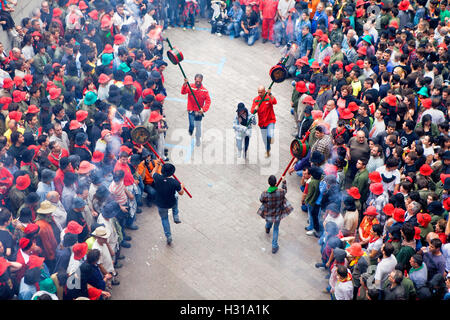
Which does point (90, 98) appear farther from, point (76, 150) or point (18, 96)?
point (18, 96)

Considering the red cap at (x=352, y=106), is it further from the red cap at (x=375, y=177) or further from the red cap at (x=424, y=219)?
the red cap at (x=424, y=219)

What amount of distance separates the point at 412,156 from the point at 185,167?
190 inches

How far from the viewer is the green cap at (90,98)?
12420mm

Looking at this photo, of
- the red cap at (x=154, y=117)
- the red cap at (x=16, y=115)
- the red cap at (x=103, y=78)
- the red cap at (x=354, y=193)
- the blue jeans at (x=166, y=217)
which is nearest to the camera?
the red cap at (x=354, y=193)

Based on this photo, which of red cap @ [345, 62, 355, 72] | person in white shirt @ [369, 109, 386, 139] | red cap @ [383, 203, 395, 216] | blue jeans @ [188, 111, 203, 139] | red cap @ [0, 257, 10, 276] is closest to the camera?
red cap @ [0, 257, 10, 276]

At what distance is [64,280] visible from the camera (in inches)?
352

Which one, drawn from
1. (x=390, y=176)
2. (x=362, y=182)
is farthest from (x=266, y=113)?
(x=390, y=176)

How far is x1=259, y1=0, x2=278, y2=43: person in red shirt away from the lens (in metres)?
17.8

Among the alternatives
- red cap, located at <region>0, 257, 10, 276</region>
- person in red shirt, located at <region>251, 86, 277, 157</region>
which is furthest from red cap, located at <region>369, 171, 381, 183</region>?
red cap, located at <region>0, 257, 10, 276</region>

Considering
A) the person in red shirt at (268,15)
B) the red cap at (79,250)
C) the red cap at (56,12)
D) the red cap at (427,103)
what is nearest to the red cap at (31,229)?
the red cap at (79,250)

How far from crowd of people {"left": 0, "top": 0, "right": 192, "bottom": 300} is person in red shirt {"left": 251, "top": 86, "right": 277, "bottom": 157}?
6.91 ft

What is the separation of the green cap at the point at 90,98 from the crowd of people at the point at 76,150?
0.8 inches

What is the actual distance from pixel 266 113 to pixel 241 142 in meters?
0.85

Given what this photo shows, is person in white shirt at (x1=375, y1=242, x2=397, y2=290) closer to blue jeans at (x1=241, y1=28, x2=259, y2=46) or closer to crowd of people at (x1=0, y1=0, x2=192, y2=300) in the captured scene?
crowd of people at (x1=0, y1=0, x2=192, y2=300)
